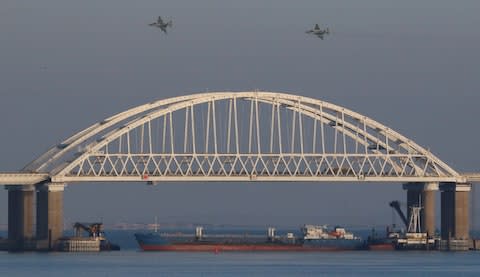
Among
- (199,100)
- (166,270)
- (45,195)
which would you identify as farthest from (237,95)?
(166,270)

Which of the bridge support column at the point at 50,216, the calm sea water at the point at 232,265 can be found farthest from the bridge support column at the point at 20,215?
the calm sea water at the point at 232,265

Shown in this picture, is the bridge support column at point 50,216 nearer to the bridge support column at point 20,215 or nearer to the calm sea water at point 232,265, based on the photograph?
the bridge support column at point 20,215

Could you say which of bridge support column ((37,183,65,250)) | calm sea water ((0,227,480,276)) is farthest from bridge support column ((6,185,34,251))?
calm sea water ((0,227,480,276))

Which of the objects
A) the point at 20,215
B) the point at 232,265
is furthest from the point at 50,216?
the point at 232,265

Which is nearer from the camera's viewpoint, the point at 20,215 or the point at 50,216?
the point at 50,216

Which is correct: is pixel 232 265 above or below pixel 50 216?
below

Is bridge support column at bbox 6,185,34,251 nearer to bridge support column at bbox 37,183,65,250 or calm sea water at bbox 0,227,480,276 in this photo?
bridge support column at bbox 37,183,65,250

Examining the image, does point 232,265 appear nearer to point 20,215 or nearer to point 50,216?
point 50,216
